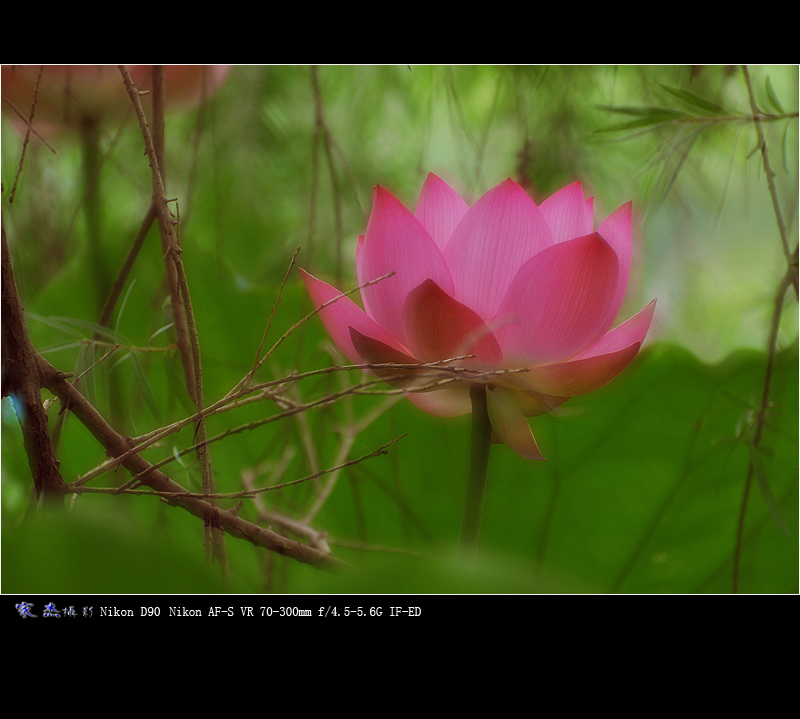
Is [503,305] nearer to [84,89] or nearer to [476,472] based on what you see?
[476,472]

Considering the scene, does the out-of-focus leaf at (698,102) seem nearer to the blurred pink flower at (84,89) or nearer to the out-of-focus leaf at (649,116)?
the out-of-focus leaf at (649,116)

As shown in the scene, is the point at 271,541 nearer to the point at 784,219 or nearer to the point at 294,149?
the point at 784,219

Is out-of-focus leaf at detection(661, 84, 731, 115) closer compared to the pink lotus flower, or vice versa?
the pink lotus flower

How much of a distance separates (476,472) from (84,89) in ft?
1.04

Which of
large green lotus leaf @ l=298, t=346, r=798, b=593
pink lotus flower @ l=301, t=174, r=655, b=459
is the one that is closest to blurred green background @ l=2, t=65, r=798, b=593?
large green lotus leaf @ l=298, t=346, r=798, b=593

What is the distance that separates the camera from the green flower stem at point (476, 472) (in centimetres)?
22

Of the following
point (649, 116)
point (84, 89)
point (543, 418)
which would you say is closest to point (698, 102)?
point (649, 116)

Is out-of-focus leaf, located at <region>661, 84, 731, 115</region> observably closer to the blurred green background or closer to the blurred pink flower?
the blurred green background

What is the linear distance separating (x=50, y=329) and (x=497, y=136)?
0.41m

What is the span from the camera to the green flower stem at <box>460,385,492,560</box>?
0.22 m

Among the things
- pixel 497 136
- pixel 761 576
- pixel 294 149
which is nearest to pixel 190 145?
pixel 294 149
